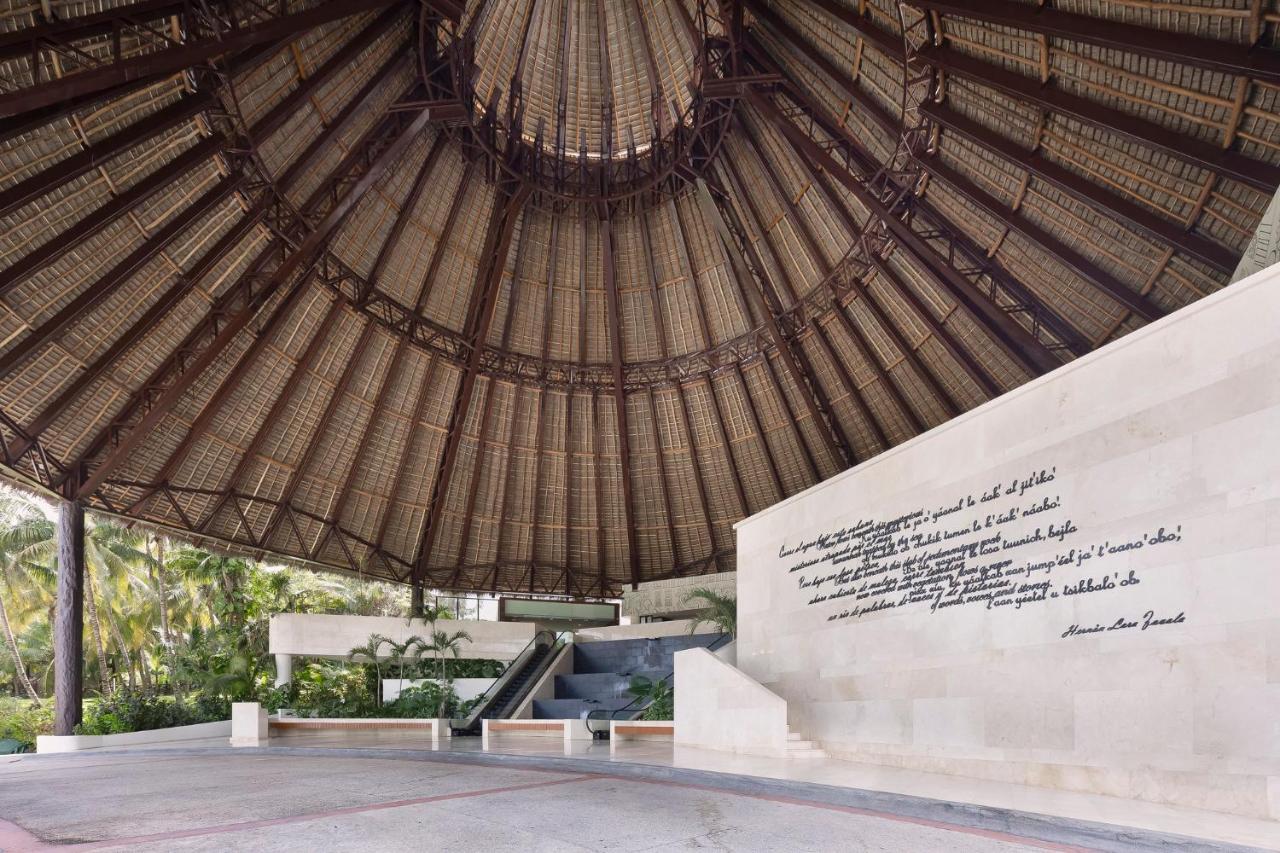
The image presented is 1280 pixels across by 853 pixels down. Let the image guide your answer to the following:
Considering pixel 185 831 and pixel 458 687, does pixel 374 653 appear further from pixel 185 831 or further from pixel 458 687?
pixel 185 831

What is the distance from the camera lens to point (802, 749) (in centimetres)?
1141

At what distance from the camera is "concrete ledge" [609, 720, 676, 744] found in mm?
15469

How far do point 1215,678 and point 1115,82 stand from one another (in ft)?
30.4

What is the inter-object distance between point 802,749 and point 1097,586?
208 inches

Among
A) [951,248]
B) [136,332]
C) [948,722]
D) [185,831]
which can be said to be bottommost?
[185,831]

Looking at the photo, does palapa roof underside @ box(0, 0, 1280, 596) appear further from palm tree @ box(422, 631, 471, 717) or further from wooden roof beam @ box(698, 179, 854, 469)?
palm tree @ box(422, 631, 471, 717)

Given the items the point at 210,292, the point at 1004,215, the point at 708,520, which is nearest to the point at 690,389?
the point at 708,520

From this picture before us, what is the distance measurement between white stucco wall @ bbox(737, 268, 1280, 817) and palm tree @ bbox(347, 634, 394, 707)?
51.5ft

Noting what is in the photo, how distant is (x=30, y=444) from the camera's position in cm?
1616

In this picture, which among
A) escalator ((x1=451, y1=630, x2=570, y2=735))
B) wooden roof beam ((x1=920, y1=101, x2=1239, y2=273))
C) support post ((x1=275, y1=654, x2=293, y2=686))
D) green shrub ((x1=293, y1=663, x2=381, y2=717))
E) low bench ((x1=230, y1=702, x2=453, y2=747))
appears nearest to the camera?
wooden roof beam ((x1=920, y1=101, x2=1239, y2=273))

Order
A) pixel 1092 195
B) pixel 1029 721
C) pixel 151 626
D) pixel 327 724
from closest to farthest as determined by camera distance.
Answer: pixel 1029 721, pixel 1092 195, pixel 327 724, pixel 151 626

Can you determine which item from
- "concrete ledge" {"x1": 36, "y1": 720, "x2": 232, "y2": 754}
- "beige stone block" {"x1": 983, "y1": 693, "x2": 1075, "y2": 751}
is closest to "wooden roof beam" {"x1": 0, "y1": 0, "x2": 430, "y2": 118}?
"concrete ledge" {"x1": 36, "y1": 720, "x2": 232, "y2": 754}

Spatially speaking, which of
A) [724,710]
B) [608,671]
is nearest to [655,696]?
[724,710]

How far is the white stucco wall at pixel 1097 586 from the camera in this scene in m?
6.53
